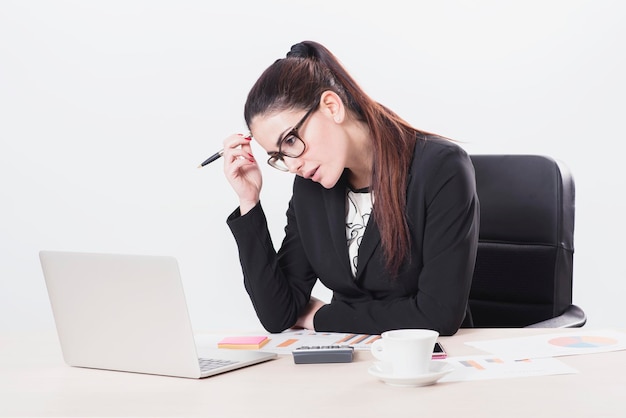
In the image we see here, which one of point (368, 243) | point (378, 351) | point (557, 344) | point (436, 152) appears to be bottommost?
point (557, 344)

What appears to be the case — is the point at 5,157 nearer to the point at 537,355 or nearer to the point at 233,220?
the point at 233,220

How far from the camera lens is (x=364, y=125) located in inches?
80.1

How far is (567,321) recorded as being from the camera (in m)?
2.14

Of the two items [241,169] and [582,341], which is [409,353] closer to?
[582,341]

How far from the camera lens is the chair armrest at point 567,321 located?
2.10m

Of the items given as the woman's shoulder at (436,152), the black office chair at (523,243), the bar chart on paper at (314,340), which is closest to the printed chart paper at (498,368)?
the bar chart on paper at (314,340)

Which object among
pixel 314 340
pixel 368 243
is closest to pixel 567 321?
pixel 368 243

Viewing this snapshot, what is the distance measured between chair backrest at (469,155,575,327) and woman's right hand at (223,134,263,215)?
2.22 ft

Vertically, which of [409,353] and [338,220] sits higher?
[338,220]

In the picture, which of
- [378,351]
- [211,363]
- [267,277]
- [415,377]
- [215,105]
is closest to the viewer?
[415,377]

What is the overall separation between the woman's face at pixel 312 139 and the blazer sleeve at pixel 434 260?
199 millimetres

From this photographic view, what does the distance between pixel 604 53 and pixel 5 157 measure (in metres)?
2.78

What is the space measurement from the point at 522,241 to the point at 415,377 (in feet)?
3.83

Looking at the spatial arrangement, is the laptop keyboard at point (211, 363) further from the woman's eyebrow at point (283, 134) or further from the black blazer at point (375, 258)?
the woman's eyebrow at point (283, 134)
